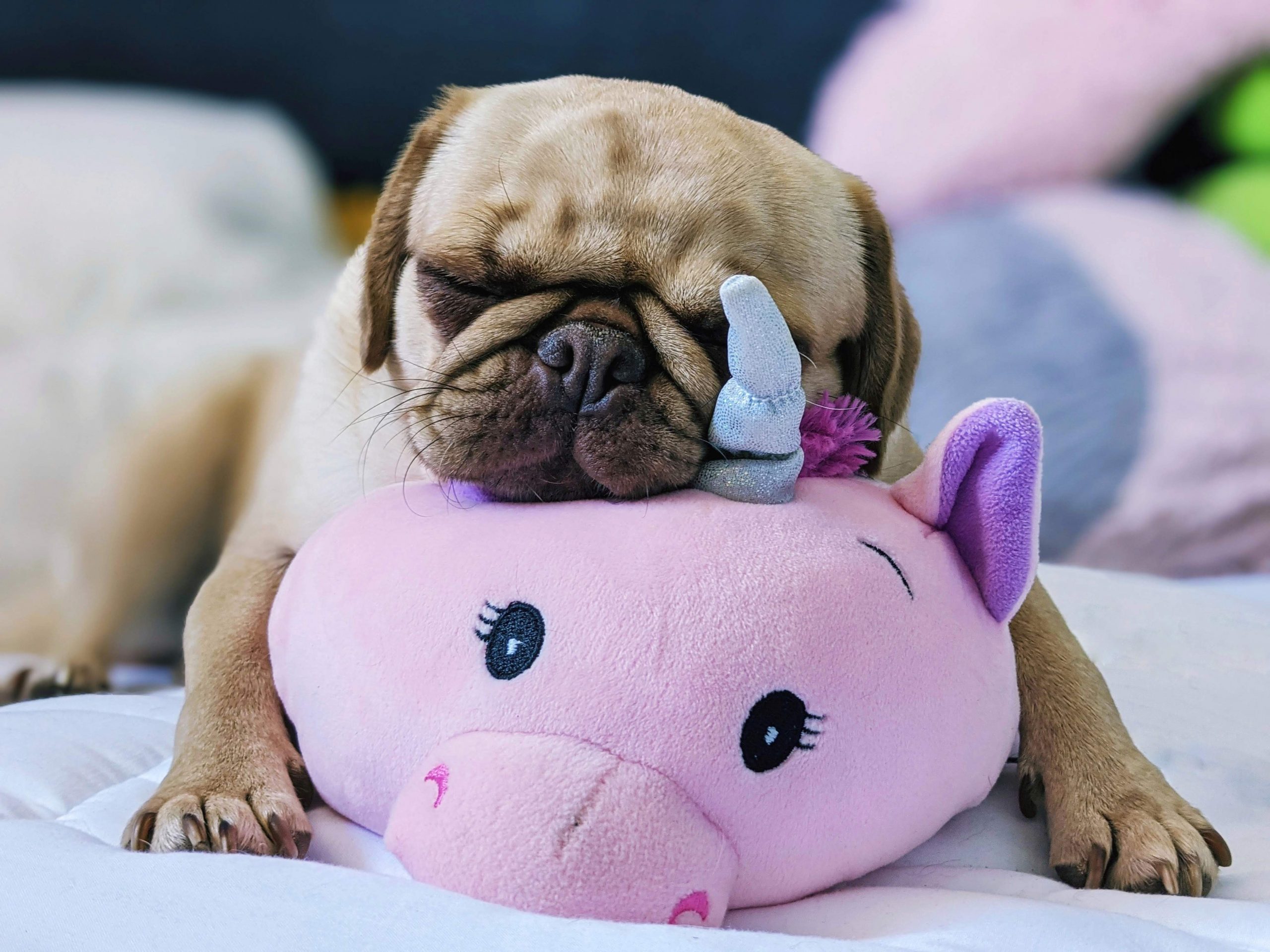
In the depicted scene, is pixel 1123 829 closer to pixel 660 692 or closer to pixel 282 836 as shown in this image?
pixel 660 692

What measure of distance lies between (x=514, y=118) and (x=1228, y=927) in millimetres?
1215

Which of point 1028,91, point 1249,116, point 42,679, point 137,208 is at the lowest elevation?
point 42,679

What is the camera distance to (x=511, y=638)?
3.06ft

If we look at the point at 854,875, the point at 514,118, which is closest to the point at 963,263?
the point at 514,118

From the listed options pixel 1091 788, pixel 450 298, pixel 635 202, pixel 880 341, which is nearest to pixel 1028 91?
pixel 880 341

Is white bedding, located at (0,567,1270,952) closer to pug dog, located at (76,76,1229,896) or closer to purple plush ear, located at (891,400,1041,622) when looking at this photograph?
pug dog, located at (76,76,1229,896)

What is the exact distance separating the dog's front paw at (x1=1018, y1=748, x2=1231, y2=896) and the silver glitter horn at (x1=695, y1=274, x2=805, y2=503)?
0.44 meters

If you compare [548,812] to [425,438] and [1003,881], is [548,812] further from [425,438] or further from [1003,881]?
[425,438]

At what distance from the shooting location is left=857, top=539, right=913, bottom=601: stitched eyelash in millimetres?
1007

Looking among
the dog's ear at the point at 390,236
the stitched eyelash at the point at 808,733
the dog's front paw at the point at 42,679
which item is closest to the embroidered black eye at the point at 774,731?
the stitched eyelash at the point at 808,733

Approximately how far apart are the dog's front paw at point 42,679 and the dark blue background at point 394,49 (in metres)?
2.55

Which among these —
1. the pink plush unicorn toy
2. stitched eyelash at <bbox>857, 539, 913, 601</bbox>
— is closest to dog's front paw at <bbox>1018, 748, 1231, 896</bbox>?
the pink plush unicorn toy

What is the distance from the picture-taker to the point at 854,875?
3.26 feet

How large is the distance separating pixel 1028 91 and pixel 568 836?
3003 millimetres
